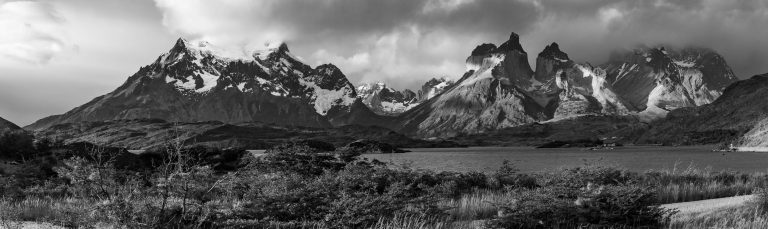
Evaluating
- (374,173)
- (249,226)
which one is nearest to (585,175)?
(374,173)

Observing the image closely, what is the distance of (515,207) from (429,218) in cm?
267

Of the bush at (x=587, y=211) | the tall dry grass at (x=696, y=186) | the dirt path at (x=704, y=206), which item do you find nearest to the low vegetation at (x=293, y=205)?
the bush at (x=587, y=211)

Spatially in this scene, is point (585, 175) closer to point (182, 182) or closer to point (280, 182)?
point (280, 182)

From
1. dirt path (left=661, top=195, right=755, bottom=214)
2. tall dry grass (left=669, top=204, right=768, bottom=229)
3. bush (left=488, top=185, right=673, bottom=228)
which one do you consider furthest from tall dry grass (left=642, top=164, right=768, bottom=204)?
bush (left=488, top=185, right=673, bottom=228)

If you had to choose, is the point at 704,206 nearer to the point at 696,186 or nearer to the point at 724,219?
the point at 724,219

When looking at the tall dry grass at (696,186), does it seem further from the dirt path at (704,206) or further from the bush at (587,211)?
the bush at (587,211)

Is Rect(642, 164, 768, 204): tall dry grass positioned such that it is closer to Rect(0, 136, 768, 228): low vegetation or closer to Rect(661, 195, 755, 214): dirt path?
Rect(661, 195, 755, 214): dirt path


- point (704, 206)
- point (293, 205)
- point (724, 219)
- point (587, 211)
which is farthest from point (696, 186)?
point (293, 205)

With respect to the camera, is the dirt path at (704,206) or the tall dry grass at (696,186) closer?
the dirt path at (704,206)

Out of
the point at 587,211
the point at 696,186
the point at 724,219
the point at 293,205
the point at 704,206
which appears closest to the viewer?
the point at 587,211

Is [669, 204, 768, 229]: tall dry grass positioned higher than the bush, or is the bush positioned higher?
the bush

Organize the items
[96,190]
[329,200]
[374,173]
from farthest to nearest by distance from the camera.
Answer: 1. [374,173]
2. [329,200]
3. [96,190]

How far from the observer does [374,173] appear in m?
27.6

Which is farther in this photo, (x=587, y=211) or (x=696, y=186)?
(x=696, y=186)
